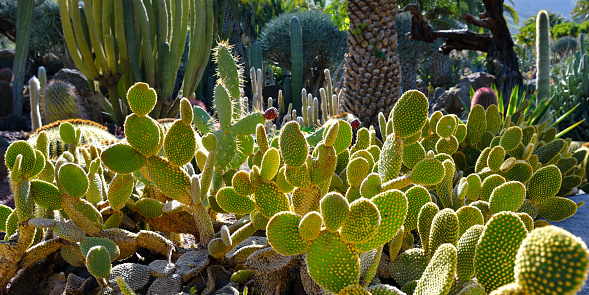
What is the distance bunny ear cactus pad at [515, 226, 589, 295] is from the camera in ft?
1.25

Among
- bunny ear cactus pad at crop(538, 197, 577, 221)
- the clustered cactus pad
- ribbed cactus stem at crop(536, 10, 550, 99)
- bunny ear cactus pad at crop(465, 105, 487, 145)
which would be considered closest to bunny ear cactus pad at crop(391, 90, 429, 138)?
the clustered cactus pad

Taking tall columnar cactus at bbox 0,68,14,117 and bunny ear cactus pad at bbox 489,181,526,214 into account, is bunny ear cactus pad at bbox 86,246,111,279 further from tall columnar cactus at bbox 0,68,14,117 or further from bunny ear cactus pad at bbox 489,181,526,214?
tall columnar cactus at bbox 0,68,14,117

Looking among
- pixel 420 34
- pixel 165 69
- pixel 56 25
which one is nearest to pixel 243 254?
pixel 165 69

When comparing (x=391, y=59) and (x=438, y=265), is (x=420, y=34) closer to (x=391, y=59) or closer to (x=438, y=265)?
(x=391, y=59)

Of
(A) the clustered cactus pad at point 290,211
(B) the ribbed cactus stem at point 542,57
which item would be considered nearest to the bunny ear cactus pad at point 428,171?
(A) the clustered cactus pad at point 290,211

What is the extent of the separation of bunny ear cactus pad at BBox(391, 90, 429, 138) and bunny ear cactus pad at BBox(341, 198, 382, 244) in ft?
1.15

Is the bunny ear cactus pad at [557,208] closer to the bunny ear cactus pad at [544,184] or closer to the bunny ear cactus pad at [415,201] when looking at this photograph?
the bunny ear cactus pad at [544,184]

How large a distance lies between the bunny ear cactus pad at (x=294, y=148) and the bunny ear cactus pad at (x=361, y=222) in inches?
9.4

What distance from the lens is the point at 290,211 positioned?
95 centimetres

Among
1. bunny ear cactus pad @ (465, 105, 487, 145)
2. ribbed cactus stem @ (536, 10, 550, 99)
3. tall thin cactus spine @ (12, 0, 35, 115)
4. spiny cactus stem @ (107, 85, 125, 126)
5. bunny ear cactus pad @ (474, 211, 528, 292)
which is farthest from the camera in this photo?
tall thin cactus spine @ (12, 0, 35, 115)

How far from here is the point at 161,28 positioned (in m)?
6.01

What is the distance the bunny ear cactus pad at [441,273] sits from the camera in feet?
1.93

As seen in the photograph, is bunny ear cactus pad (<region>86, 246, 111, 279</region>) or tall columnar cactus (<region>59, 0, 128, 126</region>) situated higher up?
tall columnar cactus (<region>59, 0, 128, 126</region>)

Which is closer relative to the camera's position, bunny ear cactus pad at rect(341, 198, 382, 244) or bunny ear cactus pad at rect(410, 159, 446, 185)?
bunny ear cactus pad at rect(341, 198, 382, 244)
